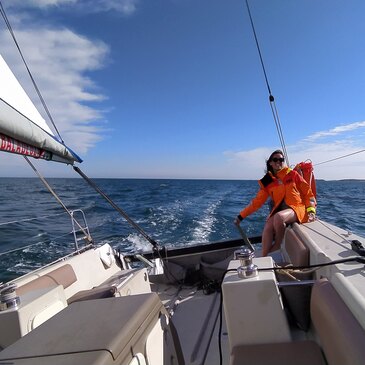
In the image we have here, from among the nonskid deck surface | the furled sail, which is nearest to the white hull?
the nonskid deck surface

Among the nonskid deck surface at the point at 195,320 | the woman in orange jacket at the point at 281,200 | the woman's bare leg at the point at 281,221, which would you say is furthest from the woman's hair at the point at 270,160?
the nonskid deck surface at the point at 195,320

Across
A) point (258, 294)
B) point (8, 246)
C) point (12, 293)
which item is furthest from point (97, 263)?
point (8, 246)

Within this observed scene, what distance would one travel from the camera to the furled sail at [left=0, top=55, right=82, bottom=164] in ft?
5.50

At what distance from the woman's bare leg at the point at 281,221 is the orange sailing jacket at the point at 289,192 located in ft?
0.31

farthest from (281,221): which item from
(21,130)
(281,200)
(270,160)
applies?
(21,130)

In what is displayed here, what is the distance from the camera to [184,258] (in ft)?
14.5

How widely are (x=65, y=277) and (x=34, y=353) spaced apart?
6.81ft

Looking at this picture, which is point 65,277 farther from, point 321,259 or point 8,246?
point 8,246

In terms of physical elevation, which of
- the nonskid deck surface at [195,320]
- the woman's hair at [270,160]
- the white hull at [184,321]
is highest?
the woman's hair at [270,160]

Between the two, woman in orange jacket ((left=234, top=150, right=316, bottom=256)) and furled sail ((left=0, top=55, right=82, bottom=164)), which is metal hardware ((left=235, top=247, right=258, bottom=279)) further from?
woman in orange jacket ((left=234, top=150, right=316, bottom=256))

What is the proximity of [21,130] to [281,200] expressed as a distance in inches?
105

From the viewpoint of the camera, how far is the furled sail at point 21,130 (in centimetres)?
168

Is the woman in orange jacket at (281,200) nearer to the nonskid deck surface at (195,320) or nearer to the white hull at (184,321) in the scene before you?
the white hull at (184,321)

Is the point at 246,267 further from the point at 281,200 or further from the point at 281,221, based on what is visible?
the point at 281,200
